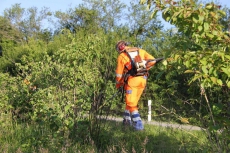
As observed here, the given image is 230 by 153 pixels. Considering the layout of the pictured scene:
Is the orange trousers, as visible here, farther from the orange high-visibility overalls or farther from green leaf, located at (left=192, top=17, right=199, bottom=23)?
green leaf, located at (left=192, top=17, right=199, bottom=23)

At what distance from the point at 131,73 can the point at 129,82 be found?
0.66 ft

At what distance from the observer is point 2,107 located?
8234 mm

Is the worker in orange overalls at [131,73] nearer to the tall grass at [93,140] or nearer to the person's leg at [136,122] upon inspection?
the person's leg at [136,122]

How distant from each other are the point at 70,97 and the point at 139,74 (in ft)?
8.17

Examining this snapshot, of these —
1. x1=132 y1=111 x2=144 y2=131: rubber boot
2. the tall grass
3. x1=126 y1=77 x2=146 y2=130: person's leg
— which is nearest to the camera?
the tall grass

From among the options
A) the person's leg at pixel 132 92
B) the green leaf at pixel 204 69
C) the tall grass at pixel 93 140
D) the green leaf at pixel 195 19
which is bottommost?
the tall grass at pixel 93 140

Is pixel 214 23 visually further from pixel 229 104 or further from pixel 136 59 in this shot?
pixel 136 59

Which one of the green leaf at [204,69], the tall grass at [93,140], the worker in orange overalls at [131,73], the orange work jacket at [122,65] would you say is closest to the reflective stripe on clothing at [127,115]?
the worker in orange overalls at [131,73]

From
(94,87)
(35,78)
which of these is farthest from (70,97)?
(35,78)

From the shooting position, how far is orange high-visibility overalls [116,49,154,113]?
8.42 metres

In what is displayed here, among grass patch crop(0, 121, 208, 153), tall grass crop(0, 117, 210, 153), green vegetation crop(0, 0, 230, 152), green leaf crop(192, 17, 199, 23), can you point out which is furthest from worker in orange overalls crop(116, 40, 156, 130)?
green leaf crop(192, 17, 199, 23)

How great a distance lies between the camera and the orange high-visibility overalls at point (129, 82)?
27.6 ft

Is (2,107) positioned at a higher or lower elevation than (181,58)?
lower

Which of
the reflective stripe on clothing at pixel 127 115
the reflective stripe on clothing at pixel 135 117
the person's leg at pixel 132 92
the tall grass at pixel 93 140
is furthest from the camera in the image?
the reflective stripe on clothing at pixel 127 115
